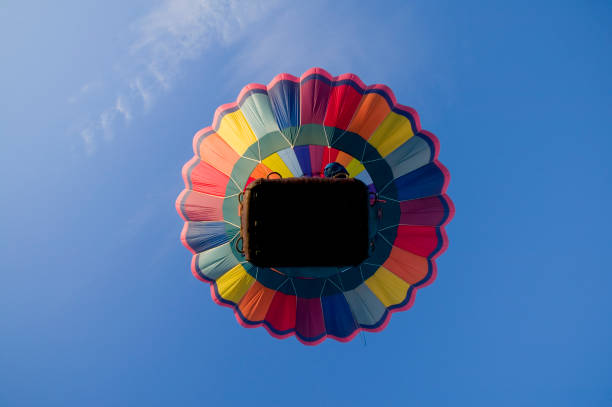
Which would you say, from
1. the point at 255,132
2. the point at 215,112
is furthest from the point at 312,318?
the point at 215,112

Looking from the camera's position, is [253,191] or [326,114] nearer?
[253,191]

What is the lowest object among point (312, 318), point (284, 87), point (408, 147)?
point (312, 318)

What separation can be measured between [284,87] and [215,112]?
1.46 m

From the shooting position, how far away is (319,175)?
251 inches

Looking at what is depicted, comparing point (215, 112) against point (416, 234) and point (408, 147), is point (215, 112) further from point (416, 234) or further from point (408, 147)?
point (416, 234)

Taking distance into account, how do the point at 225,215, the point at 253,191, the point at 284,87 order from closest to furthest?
the point at 253,191, the point at 284,87, the point at 225,215

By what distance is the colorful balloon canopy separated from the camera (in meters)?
6.27

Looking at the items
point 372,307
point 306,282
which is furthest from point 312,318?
point 372,307

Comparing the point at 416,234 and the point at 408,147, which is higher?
the point at 408,147

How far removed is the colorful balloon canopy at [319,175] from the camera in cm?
627

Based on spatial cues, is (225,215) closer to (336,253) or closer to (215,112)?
(215,112)

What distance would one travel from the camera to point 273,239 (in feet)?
15.2

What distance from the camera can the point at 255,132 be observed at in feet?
20.9

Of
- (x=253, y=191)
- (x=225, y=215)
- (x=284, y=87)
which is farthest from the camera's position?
(x=225, y=215)
